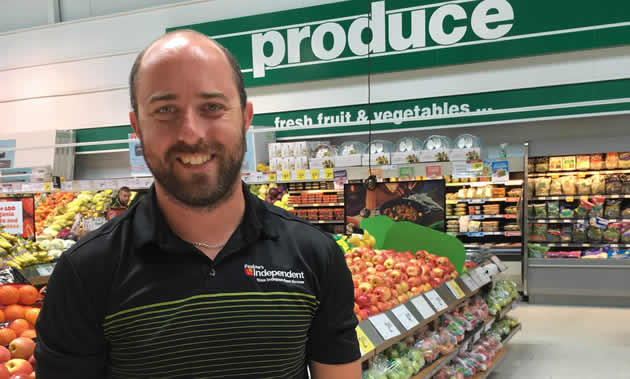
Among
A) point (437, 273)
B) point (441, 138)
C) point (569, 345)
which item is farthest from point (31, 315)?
point (441, 138)

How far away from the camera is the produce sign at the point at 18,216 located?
15.8ft

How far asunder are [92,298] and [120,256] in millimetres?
91

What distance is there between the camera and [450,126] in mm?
7344

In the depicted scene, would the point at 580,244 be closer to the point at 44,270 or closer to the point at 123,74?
the point at 44,270

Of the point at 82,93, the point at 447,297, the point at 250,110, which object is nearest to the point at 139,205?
the point at 250,110

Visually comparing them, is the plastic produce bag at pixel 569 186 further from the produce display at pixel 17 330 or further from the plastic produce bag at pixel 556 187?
the produce display at pixel 17 330

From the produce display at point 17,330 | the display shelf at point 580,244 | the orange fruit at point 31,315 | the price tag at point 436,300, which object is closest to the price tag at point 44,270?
the produce display at point 17,330

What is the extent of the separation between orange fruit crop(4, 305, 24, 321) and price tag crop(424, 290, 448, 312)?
2272 millimetres

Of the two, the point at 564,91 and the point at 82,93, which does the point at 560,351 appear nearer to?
the point at 564,91

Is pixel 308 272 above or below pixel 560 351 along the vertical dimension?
above

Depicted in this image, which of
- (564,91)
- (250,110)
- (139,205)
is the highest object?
(564,91)

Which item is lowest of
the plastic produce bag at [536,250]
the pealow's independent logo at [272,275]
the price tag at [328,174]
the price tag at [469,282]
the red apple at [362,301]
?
the plastic produce bag at [536,250]

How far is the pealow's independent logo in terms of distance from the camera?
39.4 inches

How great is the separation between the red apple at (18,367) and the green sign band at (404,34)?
215 inches
